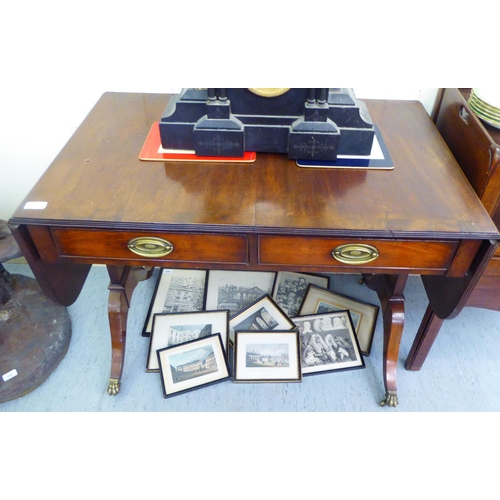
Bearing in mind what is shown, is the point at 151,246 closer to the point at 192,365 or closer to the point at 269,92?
the point at 269,92

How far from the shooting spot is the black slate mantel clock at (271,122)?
38.2 inches

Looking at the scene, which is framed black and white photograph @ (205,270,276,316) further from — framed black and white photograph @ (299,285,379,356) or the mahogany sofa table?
the mahogany sofa table

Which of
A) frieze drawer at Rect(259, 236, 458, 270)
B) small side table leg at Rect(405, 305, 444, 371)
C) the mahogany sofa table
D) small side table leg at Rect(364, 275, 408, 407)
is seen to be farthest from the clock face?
small side table leg at Rect(405, 305, 444, 371)

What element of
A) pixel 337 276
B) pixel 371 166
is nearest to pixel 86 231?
pixel 371 166

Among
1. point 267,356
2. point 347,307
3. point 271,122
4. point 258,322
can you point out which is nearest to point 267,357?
point 267,356

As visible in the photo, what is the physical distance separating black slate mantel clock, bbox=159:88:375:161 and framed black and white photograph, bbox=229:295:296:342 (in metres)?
0.74

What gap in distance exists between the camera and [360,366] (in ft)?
4.94

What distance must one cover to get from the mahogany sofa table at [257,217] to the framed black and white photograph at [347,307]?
1.78 feet

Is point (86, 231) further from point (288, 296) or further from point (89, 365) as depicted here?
point (288, 296)

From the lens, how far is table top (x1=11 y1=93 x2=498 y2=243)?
2.88 feet

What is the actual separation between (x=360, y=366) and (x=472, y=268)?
2.23 ft

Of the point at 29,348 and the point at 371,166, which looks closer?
the point at 371,166

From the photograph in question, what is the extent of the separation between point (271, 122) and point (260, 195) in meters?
0.20

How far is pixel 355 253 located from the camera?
938 mm
